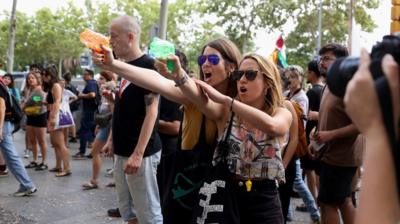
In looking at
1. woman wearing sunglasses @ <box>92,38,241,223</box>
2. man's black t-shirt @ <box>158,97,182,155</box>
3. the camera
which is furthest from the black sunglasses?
man's black t-shirt @ <box>158,97,182,155</box>

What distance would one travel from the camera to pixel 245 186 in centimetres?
274

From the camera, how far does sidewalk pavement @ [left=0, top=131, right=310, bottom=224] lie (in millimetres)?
5684

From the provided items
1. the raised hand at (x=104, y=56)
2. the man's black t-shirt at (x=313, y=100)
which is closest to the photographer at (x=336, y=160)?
the man's black t-shirt at (x=313, y=100)

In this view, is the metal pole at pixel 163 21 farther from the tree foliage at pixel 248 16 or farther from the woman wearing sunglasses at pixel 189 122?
the tree foliage at pixel 248 16

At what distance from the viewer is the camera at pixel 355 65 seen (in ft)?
4.00

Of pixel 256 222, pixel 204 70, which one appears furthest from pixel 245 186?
pixel 204 70

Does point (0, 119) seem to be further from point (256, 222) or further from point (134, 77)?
point (256, 222)

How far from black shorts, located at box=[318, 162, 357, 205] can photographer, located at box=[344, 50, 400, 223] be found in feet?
9.72

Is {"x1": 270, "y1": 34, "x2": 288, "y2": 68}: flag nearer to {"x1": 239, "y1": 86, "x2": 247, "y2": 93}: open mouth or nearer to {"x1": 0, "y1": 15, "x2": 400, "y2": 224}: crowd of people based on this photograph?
{"x1": 0, "y1": 15, "x2": 400, "y2": 224}: crowd of people

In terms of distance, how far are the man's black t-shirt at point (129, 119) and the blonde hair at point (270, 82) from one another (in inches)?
50.5

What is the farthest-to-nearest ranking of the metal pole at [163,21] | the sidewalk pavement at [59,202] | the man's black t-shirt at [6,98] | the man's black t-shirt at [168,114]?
1. the metal pole at [163,21]
2. the man's black t-shirt at [6,98]
3. the sidewalk pavement at [59,202]
4. the man's black t-shirt at [168,114]

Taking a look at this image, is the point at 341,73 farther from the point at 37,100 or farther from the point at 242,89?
the point at 37,100

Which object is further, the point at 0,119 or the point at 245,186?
the point at 0,119

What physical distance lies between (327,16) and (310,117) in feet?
76.7
